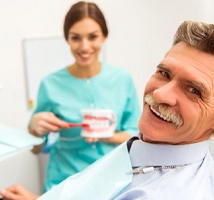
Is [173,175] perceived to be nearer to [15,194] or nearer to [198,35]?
[198,35]

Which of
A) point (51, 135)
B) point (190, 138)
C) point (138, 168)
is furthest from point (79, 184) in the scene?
point (51, 135)

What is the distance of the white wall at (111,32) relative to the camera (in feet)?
5.66

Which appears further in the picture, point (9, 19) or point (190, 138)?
point (9, 19)

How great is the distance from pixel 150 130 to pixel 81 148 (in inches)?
25.0

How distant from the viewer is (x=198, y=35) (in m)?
0.80

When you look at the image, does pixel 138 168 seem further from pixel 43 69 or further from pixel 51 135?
pixel 43 69

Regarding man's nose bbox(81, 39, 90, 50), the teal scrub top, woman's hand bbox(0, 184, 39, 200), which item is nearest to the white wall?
the teal scrub top

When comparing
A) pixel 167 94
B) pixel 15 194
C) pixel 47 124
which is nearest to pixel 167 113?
pixel 167 94

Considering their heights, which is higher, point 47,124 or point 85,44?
point 85,44

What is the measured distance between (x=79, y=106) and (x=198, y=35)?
73 cm

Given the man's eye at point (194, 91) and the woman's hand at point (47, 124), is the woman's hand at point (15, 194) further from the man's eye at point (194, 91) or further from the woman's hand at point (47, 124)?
the man's eye at point (194, 91)

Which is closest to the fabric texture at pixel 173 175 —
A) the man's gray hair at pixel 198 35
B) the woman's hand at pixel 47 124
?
the man's gray hair at pixel 198 35

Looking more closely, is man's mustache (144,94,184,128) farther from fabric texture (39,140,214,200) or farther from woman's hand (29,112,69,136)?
woman's hand (29,112,69,136)

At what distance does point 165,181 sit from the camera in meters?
0.79
